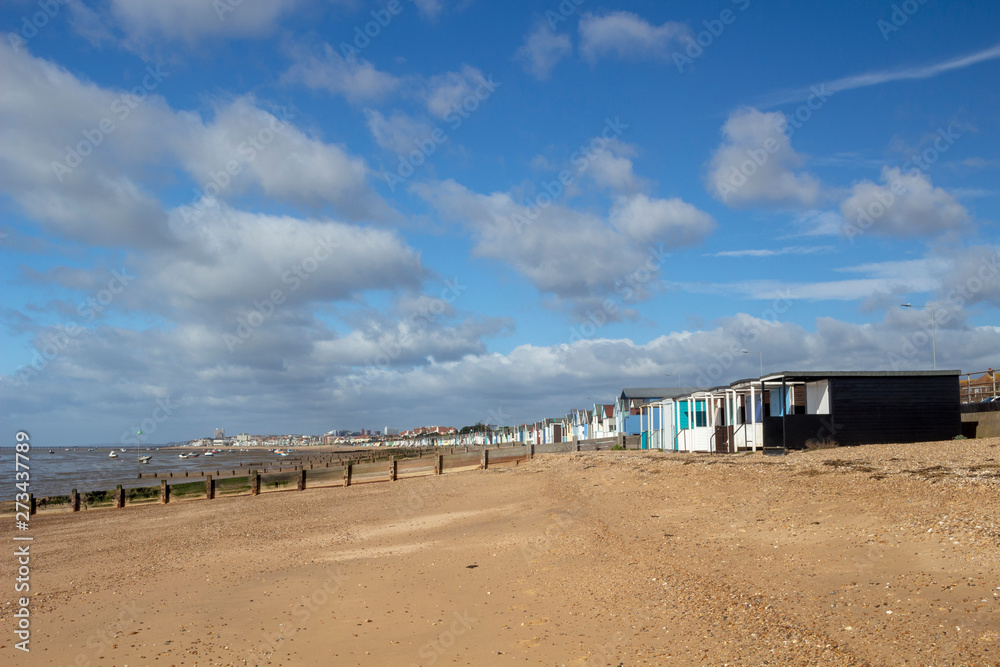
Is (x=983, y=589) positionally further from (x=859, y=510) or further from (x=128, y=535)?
(x=128, y=535)

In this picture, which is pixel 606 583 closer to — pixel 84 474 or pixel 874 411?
pixel 874 411

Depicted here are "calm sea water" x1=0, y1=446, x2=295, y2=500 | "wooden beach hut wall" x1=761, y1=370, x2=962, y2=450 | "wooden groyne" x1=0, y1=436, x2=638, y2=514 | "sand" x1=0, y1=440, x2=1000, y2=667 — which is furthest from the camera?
"calm sea water" x1=0, y1=446, x2=295, y2=500

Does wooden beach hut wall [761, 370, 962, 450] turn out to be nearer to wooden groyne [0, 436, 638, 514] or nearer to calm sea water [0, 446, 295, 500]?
wooden groyne [0, 436, 638, 514]

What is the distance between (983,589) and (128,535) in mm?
19712

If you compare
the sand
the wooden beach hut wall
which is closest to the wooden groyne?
Answer: the sand

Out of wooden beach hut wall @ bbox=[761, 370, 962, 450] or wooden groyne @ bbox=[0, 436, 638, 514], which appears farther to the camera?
wooden groyne @ bbox=[0, 436, 638, 514]

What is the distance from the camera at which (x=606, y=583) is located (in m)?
8.98

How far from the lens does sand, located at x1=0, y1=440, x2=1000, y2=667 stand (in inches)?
256

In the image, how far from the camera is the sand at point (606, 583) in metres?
6.50

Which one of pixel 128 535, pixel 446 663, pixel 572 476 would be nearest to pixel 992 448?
pixel 572 476

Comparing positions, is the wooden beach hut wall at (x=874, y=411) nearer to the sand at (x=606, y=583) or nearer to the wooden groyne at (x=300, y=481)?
the sand at (x=606, y=583)

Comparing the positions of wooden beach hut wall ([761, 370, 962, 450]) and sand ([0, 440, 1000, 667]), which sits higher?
wooden beach hut wall ([761, 370, 962, 450])

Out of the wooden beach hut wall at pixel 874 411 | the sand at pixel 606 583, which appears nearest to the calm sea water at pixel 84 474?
the sand at pixel 606 583

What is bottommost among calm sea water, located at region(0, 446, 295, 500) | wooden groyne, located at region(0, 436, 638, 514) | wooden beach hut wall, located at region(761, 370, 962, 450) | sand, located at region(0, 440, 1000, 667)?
calm sea water, located at region(0, 446, 295, 500)
